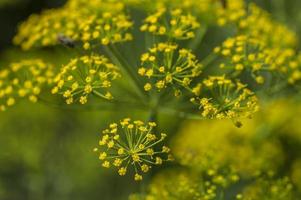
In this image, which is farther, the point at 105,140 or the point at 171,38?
the point at 171,38

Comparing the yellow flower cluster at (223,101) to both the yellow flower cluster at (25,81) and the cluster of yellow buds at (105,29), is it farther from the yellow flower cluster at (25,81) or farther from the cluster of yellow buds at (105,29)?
the yellow flower cluster at (25,81)

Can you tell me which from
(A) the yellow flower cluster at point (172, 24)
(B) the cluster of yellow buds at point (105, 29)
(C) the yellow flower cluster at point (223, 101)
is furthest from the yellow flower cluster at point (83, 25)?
(C) the yellow flower cluster at point (223, 101)

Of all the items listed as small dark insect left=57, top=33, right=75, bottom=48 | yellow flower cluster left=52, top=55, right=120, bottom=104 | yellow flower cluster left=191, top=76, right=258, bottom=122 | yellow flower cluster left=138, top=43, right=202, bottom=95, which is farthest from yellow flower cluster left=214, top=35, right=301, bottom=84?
small dark insect left=57, top=33, right=75, bottom=48

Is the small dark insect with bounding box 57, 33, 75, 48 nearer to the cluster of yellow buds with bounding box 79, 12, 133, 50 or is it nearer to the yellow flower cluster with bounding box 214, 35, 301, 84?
the cluster of yellow buds with bounding box 79, 12, 133, 50

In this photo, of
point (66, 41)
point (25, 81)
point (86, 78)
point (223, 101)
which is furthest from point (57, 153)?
point (223, 101)

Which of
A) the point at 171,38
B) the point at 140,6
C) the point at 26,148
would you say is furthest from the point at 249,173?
the point at 26,148

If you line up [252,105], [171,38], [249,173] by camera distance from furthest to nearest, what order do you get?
[249,173] → [171,38] → [252,105]

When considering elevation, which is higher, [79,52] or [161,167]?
[79,52]

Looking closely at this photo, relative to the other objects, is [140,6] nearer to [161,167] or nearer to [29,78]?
[29,78]
